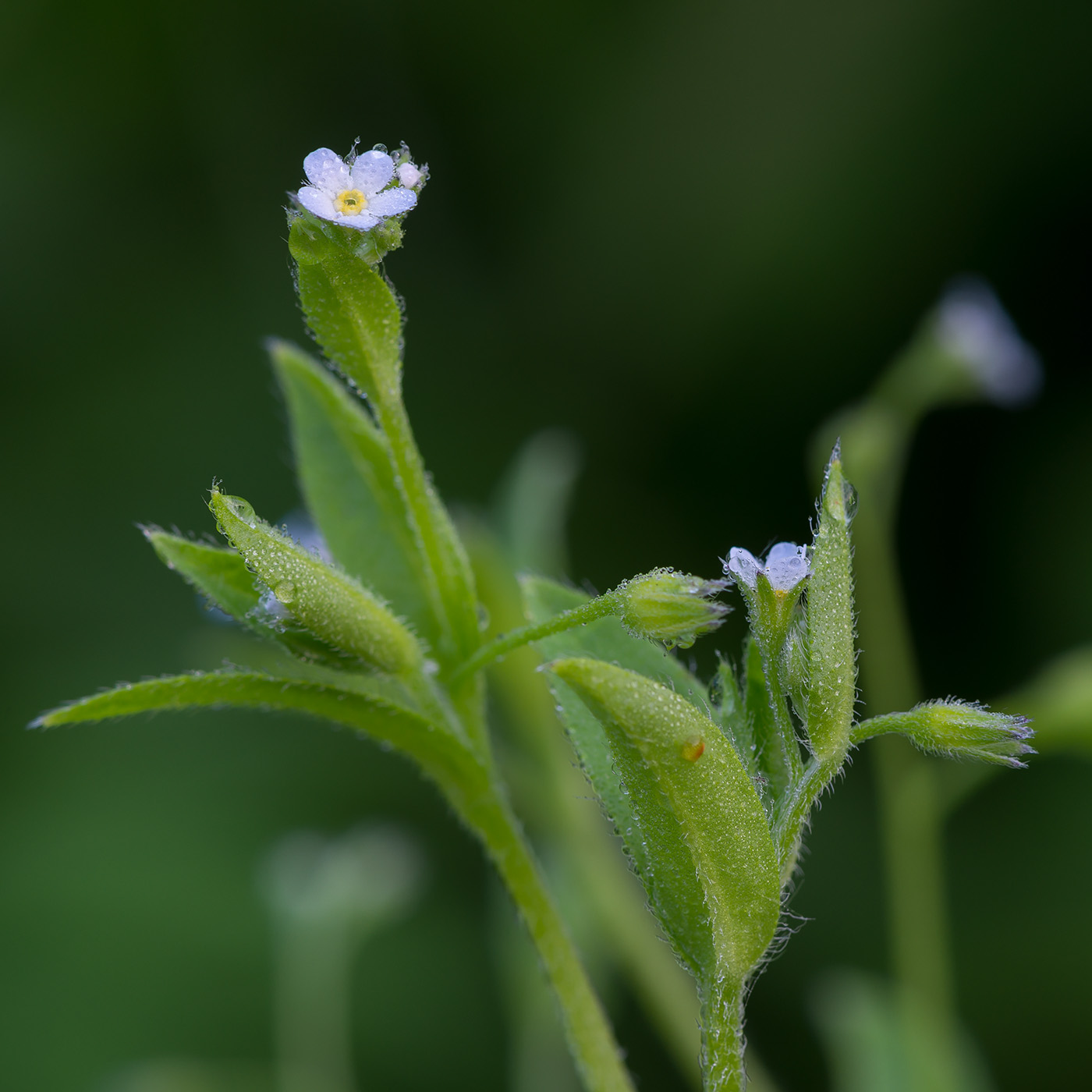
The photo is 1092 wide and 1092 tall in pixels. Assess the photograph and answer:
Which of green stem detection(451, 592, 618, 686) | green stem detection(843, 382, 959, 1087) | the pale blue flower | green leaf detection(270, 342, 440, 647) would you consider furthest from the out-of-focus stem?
the pale blue flower

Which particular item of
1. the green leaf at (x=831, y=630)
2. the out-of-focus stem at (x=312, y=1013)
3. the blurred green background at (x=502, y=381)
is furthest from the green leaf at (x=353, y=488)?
the blurred green background at (x=502, y=381)

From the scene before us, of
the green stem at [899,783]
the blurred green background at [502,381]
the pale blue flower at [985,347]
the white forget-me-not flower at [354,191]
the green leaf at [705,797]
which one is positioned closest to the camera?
the green leaf at [705,797]

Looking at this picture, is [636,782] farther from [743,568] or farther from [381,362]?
[381,362]

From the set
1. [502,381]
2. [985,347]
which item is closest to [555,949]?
[985,347]

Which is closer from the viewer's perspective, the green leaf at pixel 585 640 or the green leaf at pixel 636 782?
the green leaf at pixel 636 782

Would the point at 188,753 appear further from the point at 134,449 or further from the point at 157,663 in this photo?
the point at 134,449

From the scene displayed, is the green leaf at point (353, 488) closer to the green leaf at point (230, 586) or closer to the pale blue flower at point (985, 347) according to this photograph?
the green leaf at point (230, 586)
